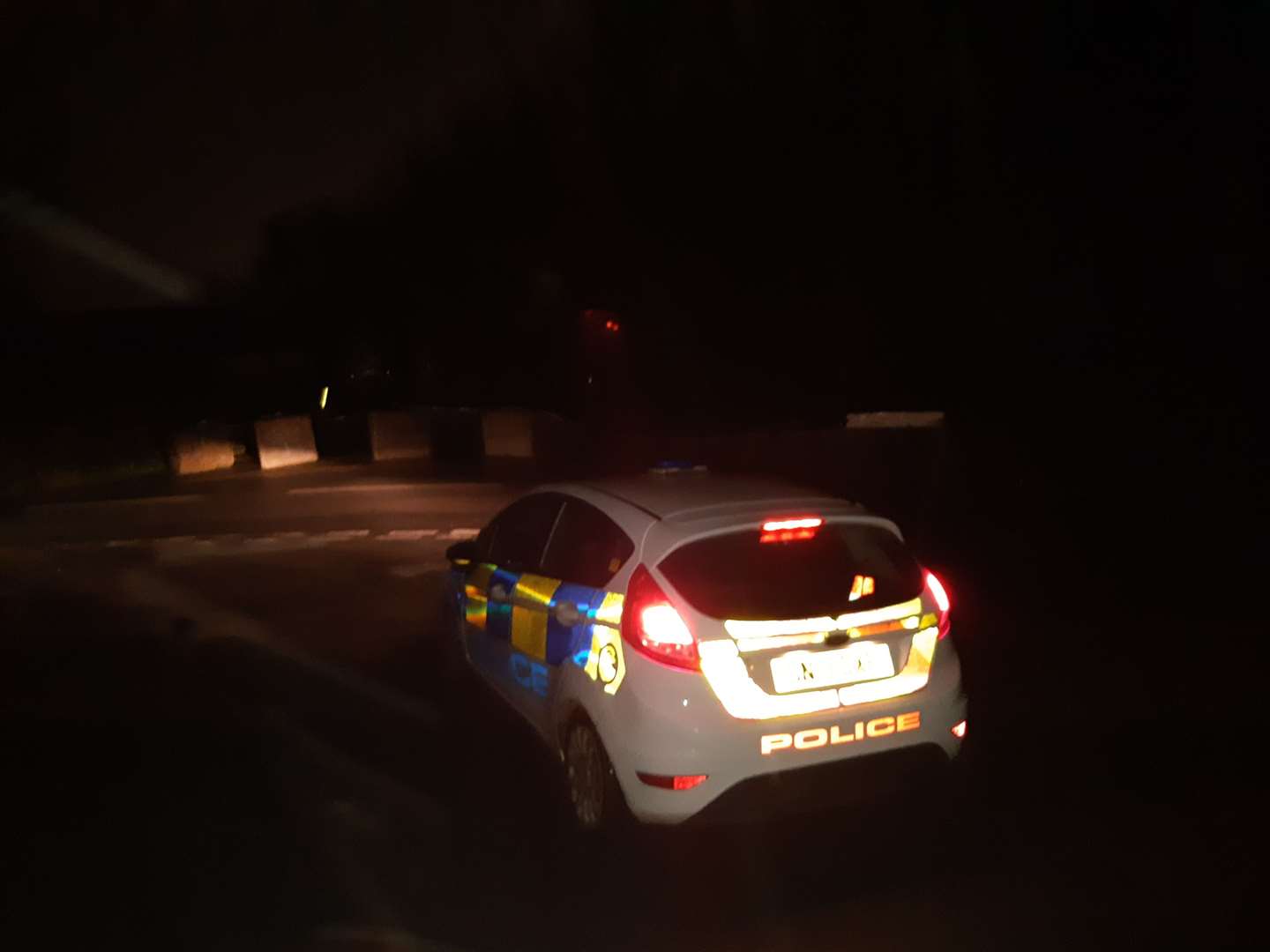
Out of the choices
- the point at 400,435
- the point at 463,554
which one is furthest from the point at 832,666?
the point at 400,435

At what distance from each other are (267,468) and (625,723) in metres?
19.0

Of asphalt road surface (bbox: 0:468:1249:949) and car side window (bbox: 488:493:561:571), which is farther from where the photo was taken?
car side window (bbox: 488:493:561:571)

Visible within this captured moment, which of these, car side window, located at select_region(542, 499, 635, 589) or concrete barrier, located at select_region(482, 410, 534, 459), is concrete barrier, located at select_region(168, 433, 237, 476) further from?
car side window, located at select_region(542, 499, 635, 589)

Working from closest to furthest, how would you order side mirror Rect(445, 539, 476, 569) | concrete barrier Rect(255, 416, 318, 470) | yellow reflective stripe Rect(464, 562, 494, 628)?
1. yellow reflective stripe Rect(464, 562, 494, 628)
2. side mirror Rect(445, 539, 476, 569)
3. concrete barrier Rect(255, 416, 318, 470)

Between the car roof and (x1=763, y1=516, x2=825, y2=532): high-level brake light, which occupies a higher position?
the car roof

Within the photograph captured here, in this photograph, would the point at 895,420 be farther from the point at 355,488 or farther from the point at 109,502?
the point at 109,502

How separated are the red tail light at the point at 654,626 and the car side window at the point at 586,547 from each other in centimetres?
22

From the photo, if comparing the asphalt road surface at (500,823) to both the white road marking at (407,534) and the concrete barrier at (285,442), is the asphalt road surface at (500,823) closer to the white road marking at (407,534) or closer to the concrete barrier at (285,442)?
the white road marking at (407,534)

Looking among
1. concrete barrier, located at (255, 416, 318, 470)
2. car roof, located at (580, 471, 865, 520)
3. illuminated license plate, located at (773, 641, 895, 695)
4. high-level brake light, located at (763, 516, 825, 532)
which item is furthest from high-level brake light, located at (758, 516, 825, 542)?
concrete barrier, located at (255, 416, 318, 470)

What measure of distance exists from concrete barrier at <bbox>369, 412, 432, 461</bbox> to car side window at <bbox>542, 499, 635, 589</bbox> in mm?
18325

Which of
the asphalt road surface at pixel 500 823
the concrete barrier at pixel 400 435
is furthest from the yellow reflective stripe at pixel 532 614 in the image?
the concrete barrier at pixel 400 435

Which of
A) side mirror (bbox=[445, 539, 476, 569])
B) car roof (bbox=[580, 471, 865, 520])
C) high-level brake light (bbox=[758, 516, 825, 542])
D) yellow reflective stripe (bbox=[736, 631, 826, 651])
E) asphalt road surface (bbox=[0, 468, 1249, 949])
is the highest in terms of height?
car roof (bbox=[580, 471, 865, 520])

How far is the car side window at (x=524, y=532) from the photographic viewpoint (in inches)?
220

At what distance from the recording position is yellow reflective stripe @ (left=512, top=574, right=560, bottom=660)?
17.1 ft
